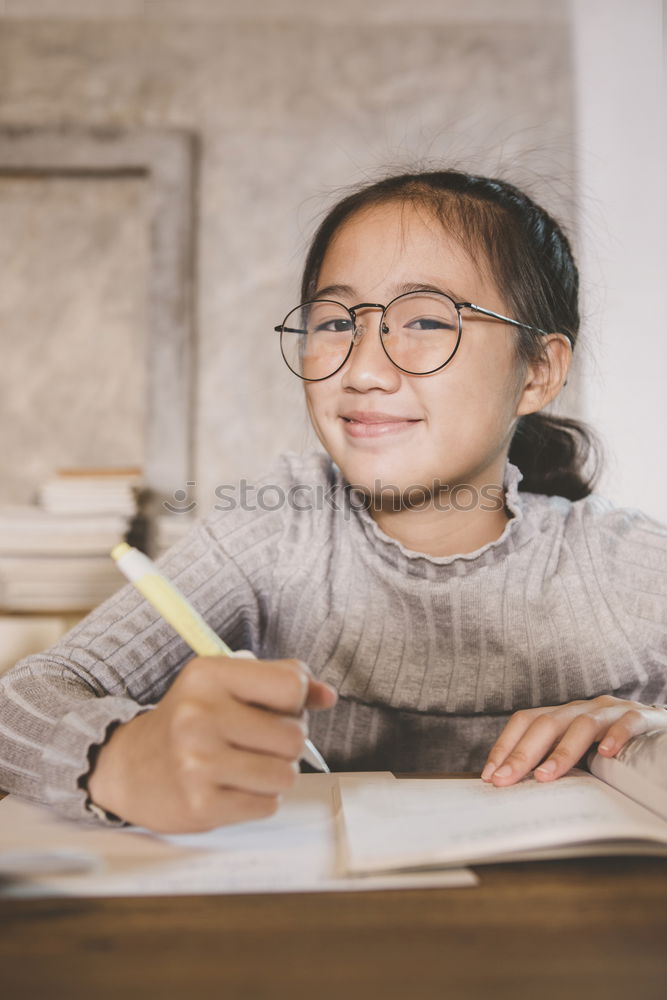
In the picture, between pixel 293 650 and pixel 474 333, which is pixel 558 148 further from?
pixel 293 650

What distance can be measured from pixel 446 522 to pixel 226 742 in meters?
0.55

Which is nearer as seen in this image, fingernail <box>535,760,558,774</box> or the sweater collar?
fingernail <box>535,760,558,774</box>

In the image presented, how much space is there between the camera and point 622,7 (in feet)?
6.70

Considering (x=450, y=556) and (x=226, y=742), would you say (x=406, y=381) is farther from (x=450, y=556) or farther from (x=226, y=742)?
(x=226, y=742)

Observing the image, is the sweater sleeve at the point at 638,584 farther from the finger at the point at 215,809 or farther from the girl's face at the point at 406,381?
the finger at the point at 215,809

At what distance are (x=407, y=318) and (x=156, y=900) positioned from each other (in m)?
0.64

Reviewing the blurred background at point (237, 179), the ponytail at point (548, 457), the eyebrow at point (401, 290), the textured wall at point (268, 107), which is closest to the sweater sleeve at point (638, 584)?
the ponytail at point (548, 457)

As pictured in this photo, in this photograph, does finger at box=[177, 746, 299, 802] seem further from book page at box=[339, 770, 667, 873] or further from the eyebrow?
the eyebrow

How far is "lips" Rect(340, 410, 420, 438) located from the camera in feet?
2.86

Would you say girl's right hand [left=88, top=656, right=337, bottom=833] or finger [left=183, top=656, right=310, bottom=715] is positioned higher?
finger [left=183, top=656, right=310, bottom=715]

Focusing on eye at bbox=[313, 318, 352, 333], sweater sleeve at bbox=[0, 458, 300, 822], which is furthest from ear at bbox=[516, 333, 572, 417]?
sweater sleeve at bbox=[0, 458, 300, 822]

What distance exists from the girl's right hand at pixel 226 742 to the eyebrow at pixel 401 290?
1.73 ft

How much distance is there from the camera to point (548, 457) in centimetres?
115

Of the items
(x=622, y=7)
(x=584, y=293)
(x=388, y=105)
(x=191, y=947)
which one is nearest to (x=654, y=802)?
(x=191, y=947)
